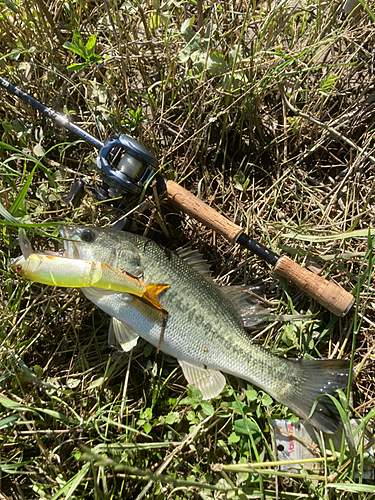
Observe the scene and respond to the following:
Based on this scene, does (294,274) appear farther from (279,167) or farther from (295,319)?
(279,167)

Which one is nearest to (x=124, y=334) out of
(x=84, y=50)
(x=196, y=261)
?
(x=196, y=261)

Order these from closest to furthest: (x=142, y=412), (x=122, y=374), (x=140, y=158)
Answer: (x=140, y=158)
(x=142, y=412)
(x=122, y=374)

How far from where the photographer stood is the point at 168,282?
8.64ft

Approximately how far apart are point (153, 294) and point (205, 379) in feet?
2.42

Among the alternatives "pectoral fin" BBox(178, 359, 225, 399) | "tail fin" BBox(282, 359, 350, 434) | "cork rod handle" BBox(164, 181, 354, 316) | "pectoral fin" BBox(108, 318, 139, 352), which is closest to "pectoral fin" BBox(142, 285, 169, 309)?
"pectoral fin" BBox(108, 318, 139, 352)

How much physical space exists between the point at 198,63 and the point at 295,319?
206 cm

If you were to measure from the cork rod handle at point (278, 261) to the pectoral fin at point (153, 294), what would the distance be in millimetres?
609

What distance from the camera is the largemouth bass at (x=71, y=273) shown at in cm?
223

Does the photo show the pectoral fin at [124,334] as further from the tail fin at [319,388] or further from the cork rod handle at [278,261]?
the tail fin at [319,388]

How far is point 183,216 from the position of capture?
313 cm

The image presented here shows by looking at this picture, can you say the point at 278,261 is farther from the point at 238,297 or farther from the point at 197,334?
→ the point at 197,334

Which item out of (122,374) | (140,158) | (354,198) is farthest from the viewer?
(354,198)

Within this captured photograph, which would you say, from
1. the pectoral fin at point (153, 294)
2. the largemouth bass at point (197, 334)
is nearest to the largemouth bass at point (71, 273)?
the pectoral fin at point (153, 294)

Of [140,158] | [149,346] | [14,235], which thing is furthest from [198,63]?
[149,346]
